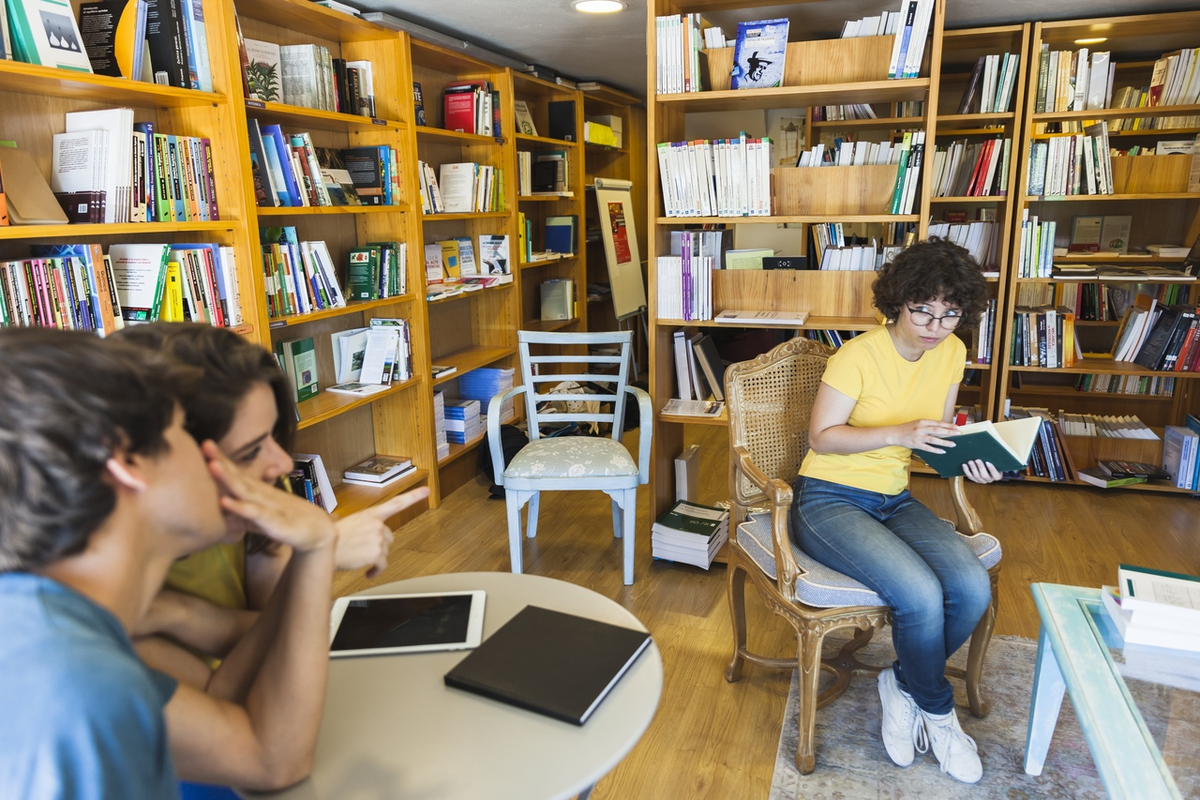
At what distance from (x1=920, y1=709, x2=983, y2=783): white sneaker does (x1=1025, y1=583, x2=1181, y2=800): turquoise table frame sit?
0.14 meters

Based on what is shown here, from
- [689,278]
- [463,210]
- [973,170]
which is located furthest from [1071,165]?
[463,210]

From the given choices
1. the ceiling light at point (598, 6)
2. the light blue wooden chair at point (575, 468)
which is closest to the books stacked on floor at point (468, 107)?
the ceiling light at point (598, 6)

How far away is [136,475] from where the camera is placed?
685mm

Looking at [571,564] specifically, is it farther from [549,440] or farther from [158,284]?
[158,284]

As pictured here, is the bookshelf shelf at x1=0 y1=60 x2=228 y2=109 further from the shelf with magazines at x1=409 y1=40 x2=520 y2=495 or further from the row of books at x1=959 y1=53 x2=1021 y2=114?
the row of books at x1=959 y1=53 x2=1021 y2=114

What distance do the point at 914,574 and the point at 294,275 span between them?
2.22m

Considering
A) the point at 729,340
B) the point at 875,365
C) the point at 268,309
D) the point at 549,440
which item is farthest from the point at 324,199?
the point at 729,340

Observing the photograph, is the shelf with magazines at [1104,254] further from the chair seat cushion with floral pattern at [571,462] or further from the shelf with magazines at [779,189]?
the chair seat cushion with floral pattern at [571,462]

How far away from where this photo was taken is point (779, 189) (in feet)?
9.44

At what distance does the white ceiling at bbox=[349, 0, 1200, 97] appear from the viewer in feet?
10.3

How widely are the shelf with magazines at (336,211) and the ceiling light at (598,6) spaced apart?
2.37ft

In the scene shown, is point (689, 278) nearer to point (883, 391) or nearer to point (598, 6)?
point (883, 391)

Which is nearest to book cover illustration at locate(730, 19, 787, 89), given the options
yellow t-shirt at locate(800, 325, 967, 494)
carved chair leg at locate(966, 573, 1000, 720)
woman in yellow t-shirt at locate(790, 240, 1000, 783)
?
woman in yellow t-shirt at locate(790, 240, 1000, 783)

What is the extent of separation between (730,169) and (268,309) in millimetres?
1658
